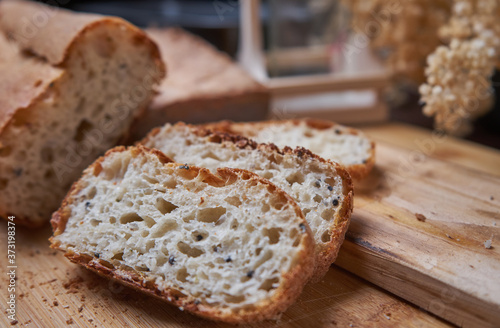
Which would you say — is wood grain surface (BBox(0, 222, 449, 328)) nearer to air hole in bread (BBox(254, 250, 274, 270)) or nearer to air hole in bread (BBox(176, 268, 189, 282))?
air hole in bread (BBox(176, 268, 189, 282))

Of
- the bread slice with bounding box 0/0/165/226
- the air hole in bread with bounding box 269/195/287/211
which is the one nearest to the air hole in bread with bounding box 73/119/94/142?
the bread slice with bounding box 0/0/165/226

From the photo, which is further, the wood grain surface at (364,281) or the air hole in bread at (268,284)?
the wood grain surface at (364,281)

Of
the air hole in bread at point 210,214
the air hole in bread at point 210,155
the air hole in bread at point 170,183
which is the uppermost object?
the air hole in bread at point 210,155

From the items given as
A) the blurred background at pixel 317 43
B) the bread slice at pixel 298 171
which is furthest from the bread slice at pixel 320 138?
the blurred background at pixel 317 43

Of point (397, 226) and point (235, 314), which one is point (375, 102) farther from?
point (235, 314)

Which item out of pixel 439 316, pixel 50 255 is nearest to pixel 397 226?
pixel 439 316

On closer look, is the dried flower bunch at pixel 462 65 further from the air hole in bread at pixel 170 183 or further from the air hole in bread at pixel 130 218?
the air hole in bread at pixel 130 218

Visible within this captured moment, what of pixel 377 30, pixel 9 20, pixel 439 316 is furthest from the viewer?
pixel 377 30
